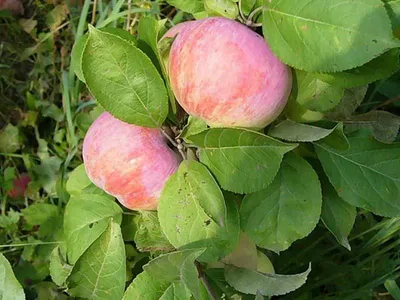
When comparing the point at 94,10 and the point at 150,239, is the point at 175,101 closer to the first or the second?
the point at 150,239

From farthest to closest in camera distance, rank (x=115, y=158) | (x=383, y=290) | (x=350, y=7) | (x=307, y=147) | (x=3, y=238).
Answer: (x=3, y=238)
(x=383, y=290)
(x=307, y=147)
(x=115, y=158)
(x=350, y=7)

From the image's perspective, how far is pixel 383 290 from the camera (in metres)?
1.46

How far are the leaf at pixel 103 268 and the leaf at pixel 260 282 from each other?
7.9 inches

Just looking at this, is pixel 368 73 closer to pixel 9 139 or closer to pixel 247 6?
pixel 247 6

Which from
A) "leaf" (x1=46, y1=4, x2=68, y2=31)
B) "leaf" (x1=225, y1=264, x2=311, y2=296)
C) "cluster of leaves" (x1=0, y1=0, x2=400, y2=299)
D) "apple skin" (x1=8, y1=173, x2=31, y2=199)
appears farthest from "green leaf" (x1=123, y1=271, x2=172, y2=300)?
"leaf" (x1=46, y1=4, x2=68, y2=31)

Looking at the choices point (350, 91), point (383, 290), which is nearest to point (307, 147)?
point (350, 91)

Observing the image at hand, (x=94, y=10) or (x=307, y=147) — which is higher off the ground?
(x=94, y=10)

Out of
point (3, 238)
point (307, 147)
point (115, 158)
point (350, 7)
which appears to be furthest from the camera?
point (3, 238)

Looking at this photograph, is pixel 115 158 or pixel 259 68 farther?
pixel 115 158

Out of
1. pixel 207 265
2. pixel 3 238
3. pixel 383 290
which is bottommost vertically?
pixel 383 290

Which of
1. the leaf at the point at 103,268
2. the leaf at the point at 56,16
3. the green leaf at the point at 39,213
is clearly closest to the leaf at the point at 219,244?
the leaf at the point at 103,268

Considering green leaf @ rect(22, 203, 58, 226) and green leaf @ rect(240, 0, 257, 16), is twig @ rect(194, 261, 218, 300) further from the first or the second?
green leaf @ rect(22, 203, 58, 226)

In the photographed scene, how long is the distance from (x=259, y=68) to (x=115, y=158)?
28cm

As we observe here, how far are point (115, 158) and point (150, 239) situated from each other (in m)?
0.17
